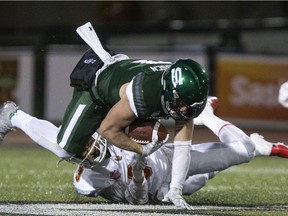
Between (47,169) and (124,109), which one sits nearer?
(124,109)

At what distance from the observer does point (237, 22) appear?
1247 cm

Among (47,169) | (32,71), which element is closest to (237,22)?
(32,71)

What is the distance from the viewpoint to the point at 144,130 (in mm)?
4953

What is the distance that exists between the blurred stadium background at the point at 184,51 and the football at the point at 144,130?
626 cm

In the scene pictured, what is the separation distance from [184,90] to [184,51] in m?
7.52

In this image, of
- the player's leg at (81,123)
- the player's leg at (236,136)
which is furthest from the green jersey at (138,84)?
the player's leg at (236,136)

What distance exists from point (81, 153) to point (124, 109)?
67 cm

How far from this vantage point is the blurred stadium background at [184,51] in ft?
38.9

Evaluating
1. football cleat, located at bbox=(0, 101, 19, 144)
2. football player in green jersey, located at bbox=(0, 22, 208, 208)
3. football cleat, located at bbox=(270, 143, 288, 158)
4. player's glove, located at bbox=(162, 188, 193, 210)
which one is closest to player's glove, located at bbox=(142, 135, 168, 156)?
football player in green jersey, located at bbox=(0, 22, 208, 208)

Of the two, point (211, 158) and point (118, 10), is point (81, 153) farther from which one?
point (118, 10)

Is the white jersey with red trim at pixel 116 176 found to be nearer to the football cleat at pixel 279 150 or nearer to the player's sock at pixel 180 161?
the player's sock at pixel 180 161

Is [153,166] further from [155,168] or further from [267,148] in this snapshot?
[267,148]

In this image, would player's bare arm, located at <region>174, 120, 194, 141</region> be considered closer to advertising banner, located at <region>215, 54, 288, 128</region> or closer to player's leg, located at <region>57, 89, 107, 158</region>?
player's leg, located at <region>57, 89, 107, 158</region>

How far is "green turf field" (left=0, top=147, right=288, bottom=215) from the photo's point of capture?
558 centimetres
